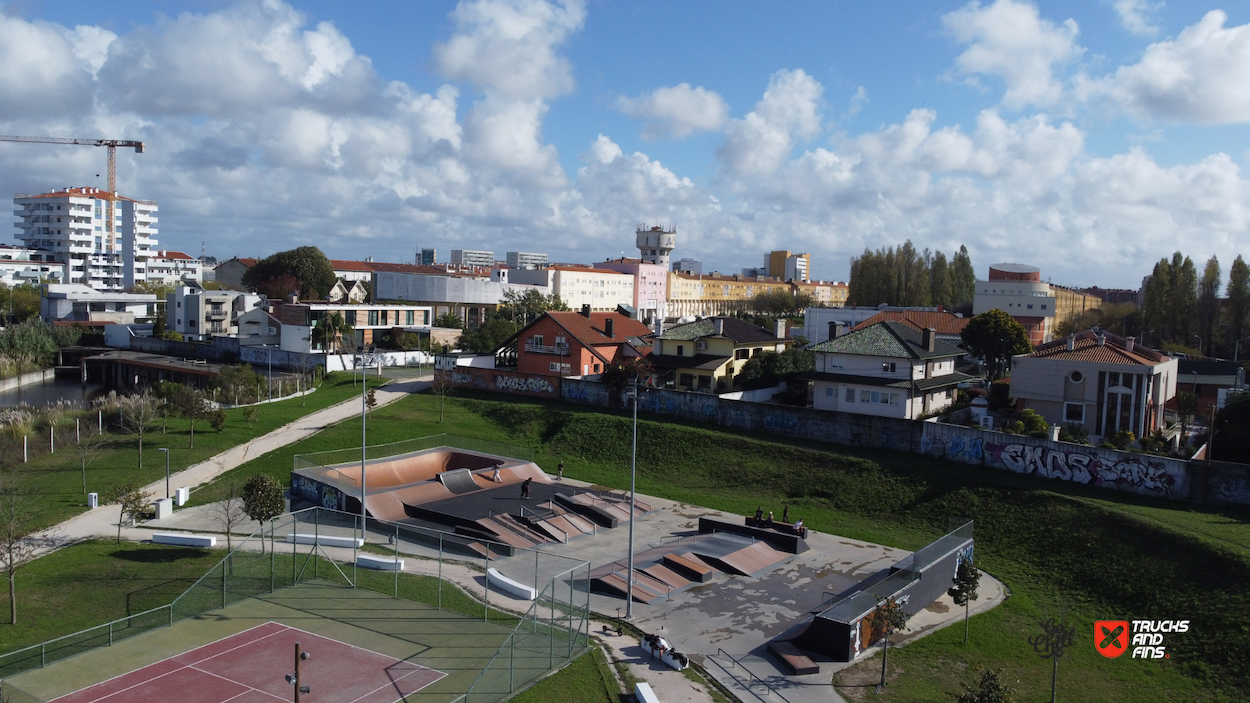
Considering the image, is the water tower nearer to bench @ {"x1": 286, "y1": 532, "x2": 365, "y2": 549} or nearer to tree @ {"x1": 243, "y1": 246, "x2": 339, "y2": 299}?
tree @ {"x1": 243, "y1": 246, "x2": 339, "y2": 299}

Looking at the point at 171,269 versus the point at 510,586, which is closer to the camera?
the point at 510,586

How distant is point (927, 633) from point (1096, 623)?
5627 millimetres

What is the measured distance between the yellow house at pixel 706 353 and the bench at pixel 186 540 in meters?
32.9

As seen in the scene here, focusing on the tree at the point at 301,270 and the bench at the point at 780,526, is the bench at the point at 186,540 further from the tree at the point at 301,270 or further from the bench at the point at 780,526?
the tree at the point at 301,270

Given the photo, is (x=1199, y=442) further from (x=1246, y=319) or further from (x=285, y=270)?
(x=285, y=270)

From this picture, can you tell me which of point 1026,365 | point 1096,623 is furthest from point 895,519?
point 1026,365

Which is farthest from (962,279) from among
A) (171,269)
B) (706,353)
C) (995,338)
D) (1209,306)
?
(171,269)

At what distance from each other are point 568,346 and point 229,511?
32110mm

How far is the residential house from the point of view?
142 ft

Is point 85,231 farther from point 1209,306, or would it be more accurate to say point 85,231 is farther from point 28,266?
point 1209,306

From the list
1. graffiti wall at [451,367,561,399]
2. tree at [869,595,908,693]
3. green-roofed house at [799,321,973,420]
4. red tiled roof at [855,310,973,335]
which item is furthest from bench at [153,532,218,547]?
red tiled roof at [855,310,973,335]

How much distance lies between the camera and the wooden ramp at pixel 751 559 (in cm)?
2938

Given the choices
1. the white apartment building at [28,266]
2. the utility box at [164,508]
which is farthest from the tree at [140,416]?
the white apartment building at [28,266]

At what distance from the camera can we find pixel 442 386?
54688mm
